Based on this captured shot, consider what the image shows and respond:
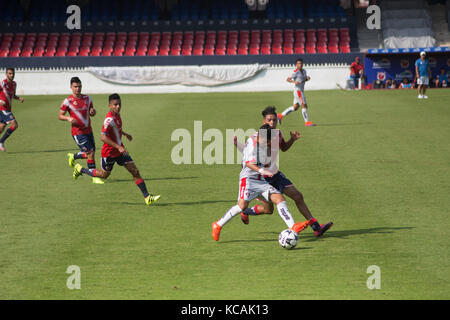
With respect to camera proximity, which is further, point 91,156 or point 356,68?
point 356,68

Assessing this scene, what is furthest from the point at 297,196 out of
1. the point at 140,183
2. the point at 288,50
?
the point at 288,50

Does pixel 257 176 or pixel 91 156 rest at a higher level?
pixel 91 156

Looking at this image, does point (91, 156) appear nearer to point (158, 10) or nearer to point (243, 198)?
point (243, 198)

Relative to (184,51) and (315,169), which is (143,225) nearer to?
(315,169)

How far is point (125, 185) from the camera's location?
46.0ft

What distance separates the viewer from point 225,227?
10492 mm

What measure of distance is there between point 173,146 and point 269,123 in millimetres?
9888

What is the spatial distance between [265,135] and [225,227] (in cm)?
190

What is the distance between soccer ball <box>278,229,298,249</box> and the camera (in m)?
8.91

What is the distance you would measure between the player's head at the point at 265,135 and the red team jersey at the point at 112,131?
3566mm

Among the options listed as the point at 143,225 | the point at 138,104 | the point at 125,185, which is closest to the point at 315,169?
the point at 125,185

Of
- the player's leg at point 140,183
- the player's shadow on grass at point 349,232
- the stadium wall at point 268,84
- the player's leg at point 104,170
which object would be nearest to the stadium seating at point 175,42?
the stadium wall at point 268,84

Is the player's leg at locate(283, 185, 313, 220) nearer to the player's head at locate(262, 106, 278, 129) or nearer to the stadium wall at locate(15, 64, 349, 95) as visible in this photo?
the player's head at locate(262, 106, 278, 129)

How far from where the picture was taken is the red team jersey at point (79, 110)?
1429 centimetres
